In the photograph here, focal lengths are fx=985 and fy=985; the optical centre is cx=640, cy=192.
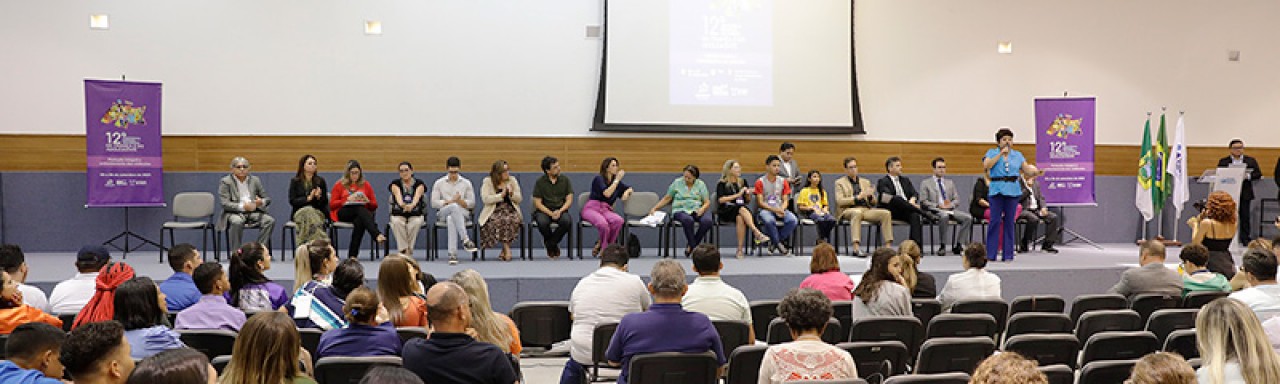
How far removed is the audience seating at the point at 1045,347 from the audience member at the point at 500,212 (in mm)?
5971

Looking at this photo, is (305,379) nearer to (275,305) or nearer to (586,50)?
(275,305)

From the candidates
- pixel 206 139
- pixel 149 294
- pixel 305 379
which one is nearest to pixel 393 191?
pixel 206 139

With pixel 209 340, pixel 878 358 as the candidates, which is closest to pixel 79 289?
pixel 209 340

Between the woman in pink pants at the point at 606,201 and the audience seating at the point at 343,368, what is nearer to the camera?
the audience seating at the point at 343,368

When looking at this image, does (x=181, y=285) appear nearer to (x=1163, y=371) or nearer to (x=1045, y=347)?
(x=1045, y=347)

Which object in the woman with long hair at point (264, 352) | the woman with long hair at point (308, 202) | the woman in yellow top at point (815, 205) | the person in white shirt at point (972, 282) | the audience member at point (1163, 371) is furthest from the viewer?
the woman in yellow top at point (815, 205)

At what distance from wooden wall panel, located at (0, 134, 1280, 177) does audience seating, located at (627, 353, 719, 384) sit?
7.36 metres

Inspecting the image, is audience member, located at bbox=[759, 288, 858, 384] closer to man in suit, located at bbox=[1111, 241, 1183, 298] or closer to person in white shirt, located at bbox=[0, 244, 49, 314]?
man in suit, located at bbox=[1111, 241, 1183, 298]

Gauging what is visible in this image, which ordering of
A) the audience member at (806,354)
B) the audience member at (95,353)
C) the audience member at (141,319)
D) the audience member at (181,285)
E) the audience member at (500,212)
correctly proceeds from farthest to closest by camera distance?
the audience member at (500,212)
the audience member at (181,285)
the audience member at (141,319)
the audience member at (806,354)
the audience member at (95,353)

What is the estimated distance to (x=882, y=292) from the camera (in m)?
5.41

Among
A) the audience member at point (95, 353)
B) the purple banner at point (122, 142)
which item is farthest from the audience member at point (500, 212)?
the audience member at point (95, 353)

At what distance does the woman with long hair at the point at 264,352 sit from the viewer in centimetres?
302

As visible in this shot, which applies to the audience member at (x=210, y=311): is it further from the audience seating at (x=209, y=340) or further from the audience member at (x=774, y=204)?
the audience member at (x=774, y=204)

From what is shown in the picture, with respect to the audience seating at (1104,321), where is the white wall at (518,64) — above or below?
above
